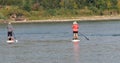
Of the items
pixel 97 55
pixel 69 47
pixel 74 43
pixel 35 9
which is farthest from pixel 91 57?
pixel 35 9

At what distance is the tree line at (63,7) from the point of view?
456ft

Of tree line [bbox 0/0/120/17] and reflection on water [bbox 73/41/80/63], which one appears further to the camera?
tree line [bbox 0/0/120/17]

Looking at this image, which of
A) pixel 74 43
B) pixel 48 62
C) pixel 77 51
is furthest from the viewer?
pixel 74 43

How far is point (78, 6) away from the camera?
14562 centimetres

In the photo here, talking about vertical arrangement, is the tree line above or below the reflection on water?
below

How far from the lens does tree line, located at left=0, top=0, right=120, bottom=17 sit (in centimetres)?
13900

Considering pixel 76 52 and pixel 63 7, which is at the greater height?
pixel 76 52

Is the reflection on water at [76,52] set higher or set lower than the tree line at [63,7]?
higher

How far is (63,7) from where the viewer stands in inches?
5728

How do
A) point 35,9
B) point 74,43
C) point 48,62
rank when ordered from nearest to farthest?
point 48,62 < point 74,43 < point 35,9

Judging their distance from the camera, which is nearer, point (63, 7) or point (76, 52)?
point (76, 52)

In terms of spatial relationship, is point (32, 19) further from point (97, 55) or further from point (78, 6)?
point (97, 55)

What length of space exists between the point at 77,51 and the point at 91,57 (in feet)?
12.6

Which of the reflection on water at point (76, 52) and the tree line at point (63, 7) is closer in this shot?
the reflection on water at point (76, 52)
